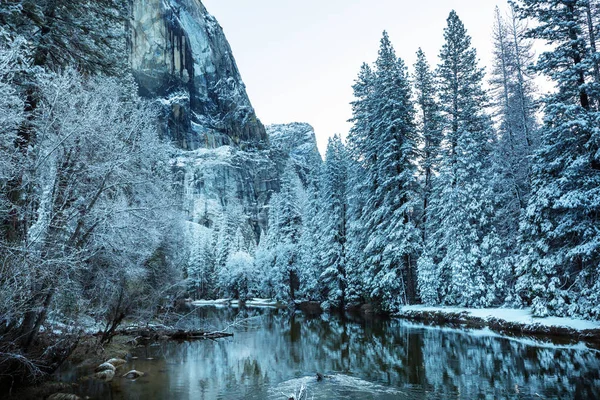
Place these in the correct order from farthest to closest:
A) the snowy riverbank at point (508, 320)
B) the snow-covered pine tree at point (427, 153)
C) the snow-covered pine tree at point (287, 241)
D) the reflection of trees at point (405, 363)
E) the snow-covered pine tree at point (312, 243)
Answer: the snow-covered pine tree at point (287, 241), the snow-covered pine tree at point (312, 243), the snow-covered pine tree at point (427, 153), the snowy riverbank at point (508, 320), the reflection of trees at point (405, 363)

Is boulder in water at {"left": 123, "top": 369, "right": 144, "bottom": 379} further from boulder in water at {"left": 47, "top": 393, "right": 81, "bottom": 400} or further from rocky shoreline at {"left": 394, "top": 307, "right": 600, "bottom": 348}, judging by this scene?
rocky shoreline at {"left": 394, "top": 307, "right": 600, "bottom": 348}

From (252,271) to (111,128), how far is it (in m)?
51.3

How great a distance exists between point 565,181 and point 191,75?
5993 inches

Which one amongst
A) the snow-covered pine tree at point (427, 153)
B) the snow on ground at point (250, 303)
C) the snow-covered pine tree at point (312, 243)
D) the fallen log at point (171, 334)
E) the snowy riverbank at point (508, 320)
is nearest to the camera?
the snowy riverbank at point (508, 320)

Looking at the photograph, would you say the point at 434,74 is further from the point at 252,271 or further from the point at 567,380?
the point at 252,271

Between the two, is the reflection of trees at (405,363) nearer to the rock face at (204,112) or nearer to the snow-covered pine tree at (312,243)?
the snow-covered pine tree at (312,243)

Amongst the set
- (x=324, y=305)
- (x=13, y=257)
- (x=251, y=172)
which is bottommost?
(x=324, y=305)

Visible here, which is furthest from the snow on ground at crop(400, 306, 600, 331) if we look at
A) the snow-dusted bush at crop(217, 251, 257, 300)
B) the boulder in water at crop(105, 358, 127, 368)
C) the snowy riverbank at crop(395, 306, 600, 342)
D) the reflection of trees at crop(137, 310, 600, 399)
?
the snow-dusted bush at crop(217, 251, 257, 300)

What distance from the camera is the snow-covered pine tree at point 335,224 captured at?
35.5m

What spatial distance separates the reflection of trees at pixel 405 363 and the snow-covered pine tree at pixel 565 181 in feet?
10.5


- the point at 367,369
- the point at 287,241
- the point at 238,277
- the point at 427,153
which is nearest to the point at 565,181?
the point at 367,369

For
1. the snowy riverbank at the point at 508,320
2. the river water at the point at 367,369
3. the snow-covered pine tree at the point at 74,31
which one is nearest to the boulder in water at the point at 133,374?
the river water at the point at 367,369

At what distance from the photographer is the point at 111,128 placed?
1079 cm

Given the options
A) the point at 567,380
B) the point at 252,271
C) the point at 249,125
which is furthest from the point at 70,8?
the point at 249,125
